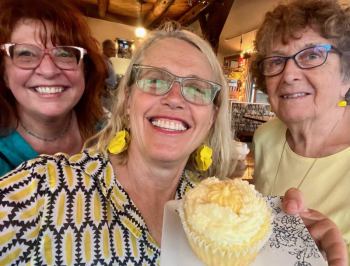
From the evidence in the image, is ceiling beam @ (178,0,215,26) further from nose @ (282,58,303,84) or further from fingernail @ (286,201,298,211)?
fingernail @ (286,201,298,211)

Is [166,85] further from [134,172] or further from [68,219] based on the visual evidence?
[68,219]

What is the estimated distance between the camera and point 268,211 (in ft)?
3.76

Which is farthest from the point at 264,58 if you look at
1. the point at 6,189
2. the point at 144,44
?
the point at 6,189

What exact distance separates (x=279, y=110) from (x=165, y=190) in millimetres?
1086

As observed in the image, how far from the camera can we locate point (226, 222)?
1026mm

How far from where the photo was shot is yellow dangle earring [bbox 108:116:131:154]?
1.45 meters

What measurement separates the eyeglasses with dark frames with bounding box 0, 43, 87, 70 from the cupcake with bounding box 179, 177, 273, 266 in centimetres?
145

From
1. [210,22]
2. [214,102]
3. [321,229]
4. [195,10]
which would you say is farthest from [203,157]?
[195,10]

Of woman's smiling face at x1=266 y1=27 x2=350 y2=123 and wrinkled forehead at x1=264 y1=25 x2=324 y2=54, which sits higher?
wrinkled forehead at x1=264 y1=25 x2=324 y2=54

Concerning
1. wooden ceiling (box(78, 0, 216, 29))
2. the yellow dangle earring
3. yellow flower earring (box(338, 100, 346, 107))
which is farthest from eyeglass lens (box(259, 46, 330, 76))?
wooden ceiling (box(78, 0, 216, 29))

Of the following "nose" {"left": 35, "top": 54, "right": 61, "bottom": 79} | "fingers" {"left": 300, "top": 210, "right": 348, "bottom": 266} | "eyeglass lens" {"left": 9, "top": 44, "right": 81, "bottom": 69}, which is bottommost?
"fingers" {"left": 300, "top": 210, "right": 348, "bottom": 266}

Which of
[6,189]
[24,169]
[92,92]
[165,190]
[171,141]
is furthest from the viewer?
Result: [92,92]

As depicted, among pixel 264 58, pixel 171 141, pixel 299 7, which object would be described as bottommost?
pixel 171 141

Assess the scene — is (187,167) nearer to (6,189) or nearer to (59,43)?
(6,189)
